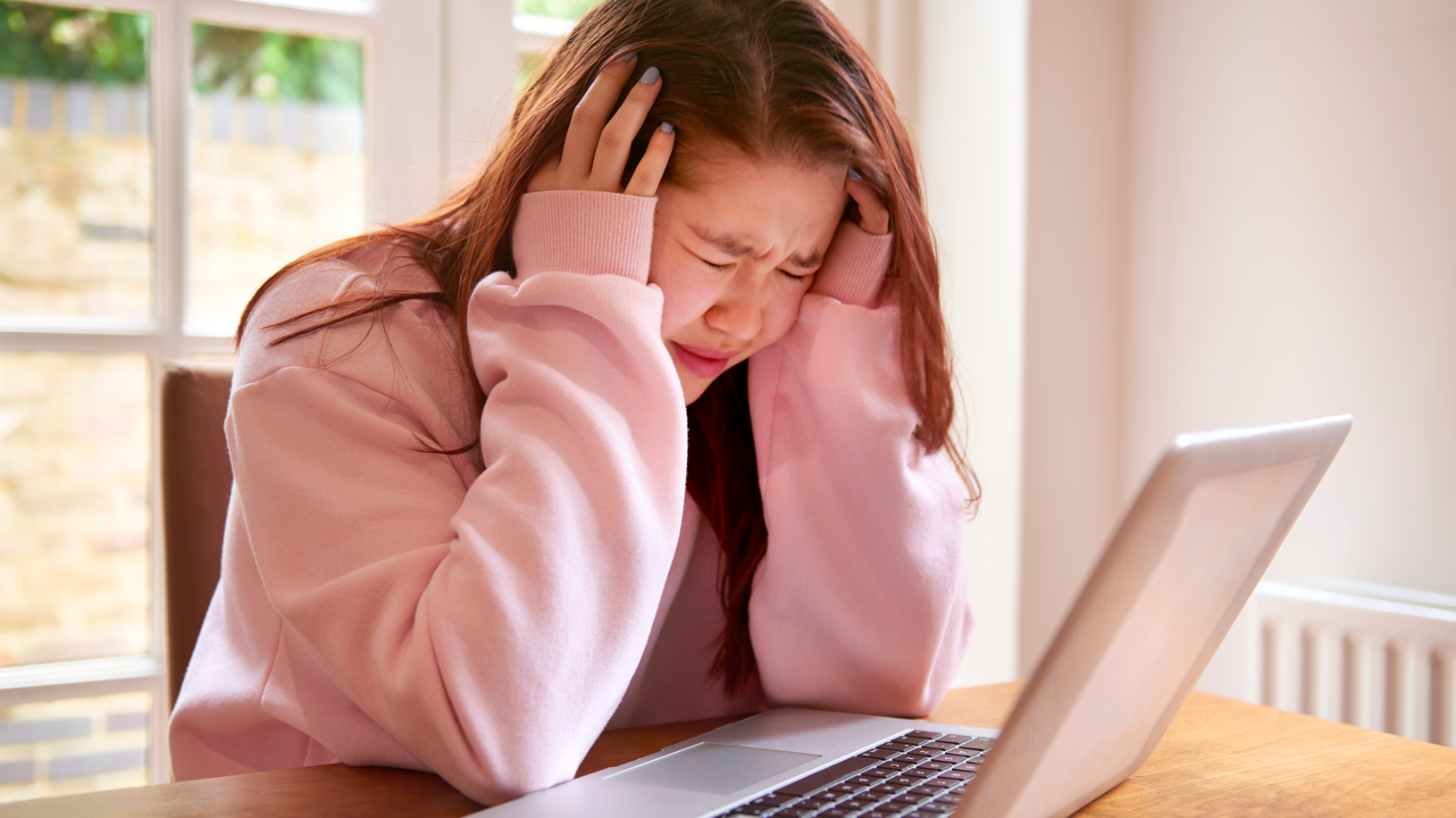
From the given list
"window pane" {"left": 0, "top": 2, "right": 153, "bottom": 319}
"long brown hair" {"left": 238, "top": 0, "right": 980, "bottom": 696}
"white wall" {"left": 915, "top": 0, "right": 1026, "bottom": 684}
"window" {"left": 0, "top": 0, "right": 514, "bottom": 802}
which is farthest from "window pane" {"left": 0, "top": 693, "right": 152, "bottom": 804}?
"white wall" {"left": 915, "top": 0, "right": 1026, "bottom": 684}

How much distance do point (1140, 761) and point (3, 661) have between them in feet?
4.69

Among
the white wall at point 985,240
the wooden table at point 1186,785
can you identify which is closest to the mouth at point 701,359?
the wooden table at point 1186,785

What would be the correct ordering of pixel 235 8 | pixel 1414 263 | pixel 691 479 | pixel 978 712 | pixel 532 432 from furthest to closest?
pixel 235 8, pixel 1414 263, pixel 691 479, pixel 978 712, pixel 532 432

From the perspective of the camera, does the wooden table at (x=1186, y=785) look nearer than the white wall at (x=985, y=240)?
Yes

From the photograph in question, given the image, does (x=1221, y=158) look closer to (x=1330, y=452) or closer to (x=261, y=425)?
(x=1330, y=452)

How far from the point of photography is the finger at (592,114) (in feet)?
2.52

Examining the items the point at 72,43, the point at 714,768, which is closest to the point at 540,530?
the point at 714,768

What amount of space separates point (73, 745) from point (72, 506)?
324mm

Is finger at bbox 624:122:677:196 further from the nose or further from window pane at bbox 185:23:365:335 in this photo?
window pane at bbox 185:23:365:335

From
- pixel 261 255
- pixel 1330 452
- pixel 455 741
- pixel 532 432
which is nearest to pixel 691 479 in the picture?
pixel 532 432

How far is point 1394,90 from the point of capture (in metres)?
1.33

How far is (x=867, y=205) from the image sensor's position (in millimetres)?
860

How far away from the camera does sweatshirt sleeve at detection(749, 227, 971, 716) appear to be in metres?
0.82

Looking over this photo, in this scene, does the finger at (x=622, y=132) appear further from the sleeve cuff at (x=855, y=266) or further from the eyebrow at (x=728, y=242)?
the sleeve cuff at (x=855, y=266)
